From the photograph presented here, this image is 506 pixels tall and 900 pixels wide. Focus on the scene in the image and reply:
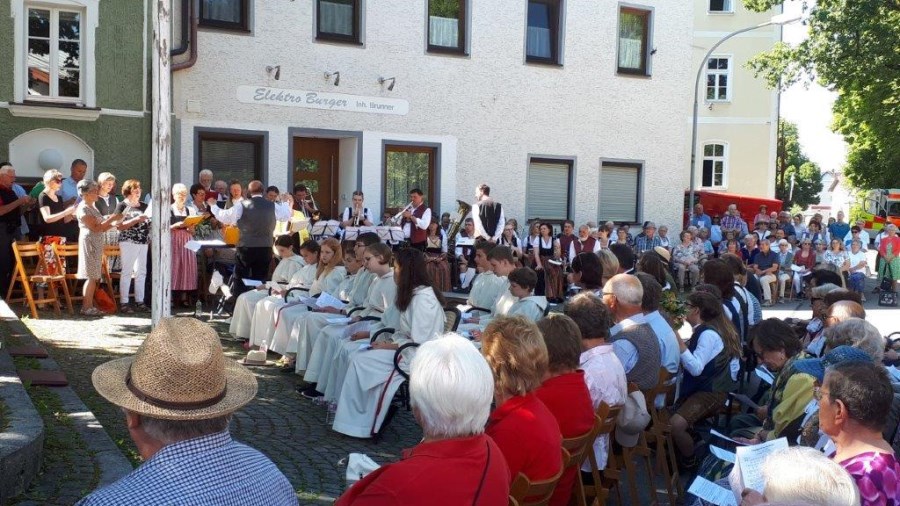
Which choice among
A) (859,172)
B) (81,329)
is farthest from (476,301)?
(859,172)

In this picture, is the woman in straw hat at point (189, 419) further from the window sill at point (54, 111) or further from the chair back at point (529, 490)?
the window sill at point (54, 111)

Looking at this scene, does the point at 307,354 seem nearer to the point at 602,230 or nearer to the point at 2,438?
the point at 2,438

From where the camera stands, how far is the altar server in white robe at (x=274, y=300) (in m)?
10.4

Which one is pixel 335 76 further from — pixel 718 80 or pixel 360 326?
pixel 718 80

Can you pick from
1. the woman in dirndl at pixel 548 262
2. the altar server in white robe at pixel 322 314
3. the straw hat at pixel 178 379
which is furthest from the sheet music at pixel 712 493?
the woman in dirndl at pixel 548 262

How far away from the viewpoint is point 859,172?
42.0 meters

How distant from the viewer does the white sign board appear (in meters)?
17.3

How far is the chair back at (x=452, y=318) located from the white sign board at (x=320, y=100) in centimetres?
998

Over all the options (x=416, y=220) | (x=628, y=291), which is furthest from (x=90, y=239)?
(x=628, y=291)

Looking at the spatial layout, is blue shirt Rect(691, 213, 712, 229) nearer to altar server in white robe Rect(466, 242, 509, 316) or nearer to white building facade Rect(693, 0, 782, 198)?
white building facade Rect(693, 0, 782, 198)

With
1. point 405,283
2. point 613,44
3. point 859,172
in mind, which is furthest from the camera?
point 859,172

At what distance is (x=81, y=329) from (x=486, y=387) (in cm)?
917

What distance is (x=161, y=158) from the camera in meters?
→ 8.60

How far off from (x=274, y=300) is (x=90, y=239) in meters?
3.22
